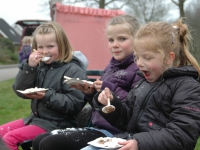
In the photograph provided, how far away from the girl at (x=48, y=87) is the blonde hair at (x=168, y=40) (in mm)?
950

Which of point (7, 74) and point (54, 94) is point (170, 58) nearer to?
point (54, 94)

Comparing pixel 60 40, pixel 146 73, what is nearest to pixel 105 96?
pixel 146 73

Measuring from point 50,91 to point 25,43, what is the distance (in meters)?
7.84

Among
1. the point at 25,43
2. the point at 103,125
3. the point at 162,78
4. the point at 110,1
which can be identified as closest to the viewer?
the point at 162,78

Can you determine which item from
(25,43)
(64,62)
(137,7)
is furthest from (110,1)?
(64,62)

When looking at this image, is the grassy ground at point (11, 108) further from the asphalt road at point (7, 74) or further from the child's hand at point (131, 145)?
the asphalt road at point (7, 74)

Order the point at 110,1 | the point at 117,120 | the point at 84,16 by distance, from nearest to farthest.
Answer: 1. the point at 117,120
2. the point at 84,16
3. the point at 110,1

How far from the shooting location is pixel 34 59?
9.42ft

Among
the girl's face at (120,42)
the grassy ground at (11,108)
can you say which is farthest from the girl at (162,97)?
the grassy ground at (11,108)

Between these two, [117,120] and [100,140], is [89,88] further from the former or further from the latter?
[100,140]

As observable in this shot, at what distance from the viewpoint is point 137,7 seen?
909 inches

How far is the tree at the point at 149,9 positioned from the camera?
22902 mm

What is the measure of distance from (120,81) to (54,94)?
2.05ft

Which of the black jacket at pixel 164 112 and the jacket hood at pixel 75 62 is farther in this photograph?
the jacket hood at pixel 75 62
